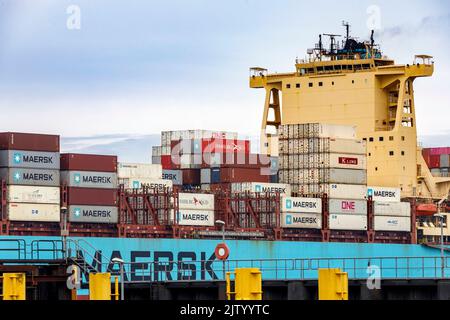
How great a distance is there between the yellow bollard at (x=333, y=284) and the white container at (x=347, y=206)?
6432cm

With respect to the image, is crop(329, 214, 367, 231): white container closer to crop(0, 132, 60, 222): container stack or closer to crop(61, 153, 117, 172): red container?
crop(61, 153, 117, 172): red container

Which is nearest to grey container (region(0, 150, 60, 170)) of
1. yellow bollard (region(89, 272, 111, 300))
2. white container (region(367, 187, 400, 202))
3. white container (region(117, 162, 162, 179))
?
white container (region(117, 162, 162, 179))

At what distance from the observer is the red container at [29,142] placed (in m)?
84.7

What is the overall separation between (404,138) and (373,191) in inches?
406

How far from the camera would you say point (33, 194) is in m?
85.2

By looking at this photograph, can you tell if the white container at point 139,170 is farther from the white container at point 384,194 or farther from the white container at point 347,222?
the white container at point 384,194

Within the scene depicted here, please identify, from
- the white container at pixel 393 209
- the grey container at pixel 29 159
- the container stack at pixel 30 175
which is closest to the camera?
the grey container at pixel 29 159

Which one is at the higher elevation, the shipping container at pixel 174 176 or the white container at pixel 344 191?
the shipping container at pixel 174 176

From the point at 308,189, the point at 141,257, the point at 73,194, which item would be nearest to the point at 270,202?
the point at 308,189

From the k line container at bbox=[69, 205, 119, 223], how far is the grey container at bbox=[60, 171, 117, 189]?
1.47m

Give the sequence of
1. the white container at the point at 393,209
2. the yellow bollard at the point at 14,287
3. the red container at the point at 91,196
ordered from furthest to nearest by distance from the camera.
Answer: the white container at the point at 393,209 → the red container at the point at 91,196 → the yellow bollard at the point at 14,287

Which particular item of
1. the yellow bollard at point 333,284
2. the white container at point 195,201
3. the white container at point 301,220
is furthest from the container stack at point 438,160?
the yellow bollard at point 333,284

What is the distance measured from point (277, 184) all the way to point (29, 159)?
24.1 metres
